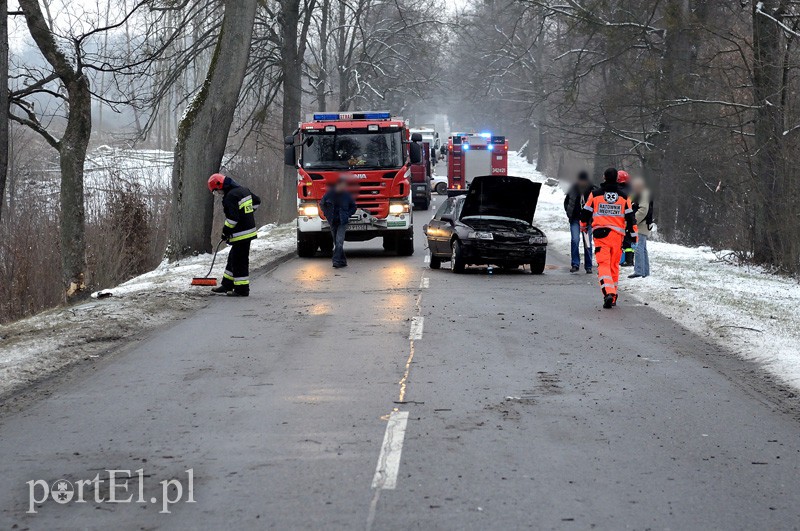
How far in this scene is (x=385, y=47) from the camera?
44969 millimetres

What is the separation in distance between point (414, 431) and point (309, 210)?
54.7ft

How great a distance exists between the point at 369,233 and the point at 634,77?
1111cm

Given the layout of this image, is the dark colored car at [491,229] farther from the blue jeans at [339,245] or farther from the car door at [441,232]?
the blue jeans at [339,245]

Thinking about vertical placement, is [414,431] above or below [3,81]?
below

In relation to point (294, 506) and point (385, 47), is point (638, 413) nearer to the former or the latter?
point (294, 506)

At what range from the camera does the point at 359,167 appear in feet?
77.6

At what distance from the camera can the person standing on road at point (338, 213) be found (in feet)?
71.8

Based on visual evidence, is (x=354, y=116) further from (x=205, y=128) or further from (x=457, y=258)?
(x=457, y=258)

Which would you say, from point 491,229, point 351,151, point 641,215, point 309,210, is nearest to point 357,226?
point 309,210

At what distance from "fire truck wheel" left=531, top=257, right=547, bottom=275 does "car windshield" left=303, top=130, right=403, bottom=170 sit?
4.82m

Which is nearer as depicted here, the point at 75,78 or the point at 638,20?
the point at 75,78

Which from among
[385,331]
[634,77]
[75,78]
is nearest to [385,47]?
[634,77]

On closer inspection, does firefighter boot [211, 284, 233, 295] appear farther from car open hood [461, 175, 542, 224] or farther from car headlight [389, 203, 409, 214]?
car headlight [389, 203, 409, 214]

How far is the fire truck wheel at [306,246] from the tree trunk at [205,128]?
89.4 inches
